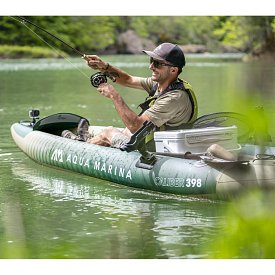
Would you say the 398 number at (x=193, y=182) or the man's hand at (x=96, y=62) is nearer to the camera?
the 398 number at (x=193, y=182)

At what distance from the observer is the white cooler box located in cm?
645

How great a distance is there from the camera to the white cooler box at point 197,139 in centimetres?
645

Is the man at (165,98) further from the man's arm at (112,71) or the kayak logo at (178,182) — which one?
the man's arm at (112,71)

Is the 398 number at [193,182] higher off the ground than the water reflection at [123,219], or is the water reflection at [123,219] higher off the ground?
the 398 number at [193,182]

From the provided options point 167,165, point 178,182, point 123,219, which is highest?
point 167,165

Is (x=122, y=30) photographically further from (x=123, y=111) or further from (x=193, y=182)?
(x=193, y=182)

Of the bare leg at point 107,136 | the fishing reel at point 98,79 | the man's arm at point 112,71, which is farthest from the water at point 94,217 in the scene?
the fishing reel at point 98,79

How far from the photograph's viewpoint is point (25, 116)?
51.5ft

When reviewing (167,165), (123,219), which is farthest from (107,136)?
(123,219)

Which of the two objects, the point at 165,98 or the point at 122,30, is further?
the point at 122,30

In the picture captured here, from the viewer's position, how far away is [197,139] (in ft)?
21.2

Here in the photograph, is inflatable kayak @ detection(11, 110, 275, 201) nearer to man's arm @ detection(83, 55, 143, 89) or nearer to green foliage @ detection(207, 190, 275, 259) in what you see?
man's arm @ detection(83, 55, 143, 89)

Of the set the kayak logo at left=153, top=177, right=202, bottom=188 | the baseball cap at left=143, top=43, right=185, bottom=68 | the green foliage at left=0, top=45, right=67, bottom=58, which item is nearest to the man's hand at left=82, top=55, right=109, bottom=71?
the baseball cap at left=143, top=43, right=185, bottom=68

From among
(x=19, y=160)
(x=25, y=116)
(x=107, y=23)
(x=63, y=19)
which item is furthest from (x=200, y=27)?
(x=19, y=160)
